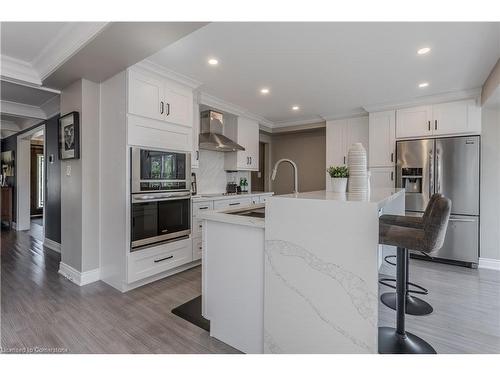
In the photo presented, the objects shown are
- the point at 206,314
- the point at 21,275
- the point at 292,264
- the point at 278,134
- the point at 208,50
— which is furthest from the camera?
the point at 278,134

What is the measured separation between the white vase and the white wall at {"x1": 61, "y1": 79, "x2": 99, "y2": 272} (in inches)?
101

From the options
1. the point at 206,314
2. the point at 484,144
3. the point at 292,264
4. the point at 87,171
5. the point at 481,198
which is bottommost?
the point at 206,314

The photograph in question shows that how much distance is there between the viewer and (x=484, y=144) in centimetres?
338

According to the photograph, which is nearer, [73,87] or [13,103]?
[73,87]

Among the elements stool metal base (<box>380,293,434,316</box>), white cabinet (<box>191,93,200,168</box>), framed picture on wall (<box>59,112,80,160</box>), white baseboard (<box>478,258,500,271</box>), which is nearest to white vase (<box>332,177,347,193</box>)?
stool metal base (<box>380,293,434,316</box>)

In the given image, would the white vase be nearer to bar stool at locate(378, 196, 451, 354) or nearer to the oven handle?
bar stool at locate(378, 196, 451, 354)

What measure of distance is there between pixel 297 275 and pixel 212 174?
3.37 m

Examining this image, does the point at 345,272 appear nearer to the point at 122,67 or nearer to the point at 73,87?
the point at 122,67

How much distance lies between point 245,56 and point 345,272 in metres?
2.19

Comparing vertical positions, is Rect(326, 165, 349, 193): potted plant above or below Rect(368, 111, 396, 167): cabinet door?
below

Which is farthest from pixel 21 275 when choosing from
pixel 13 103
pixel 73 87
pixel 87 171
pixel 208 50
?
pixel 208 50

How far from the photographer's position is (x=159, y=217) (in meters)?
2.81

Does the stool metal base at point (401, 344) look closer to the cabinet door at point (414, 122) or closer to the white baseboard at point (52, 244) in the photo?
the cabinet door at point (414, 122)

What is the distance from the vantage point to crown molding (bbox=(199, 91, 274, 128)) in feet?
12.3
